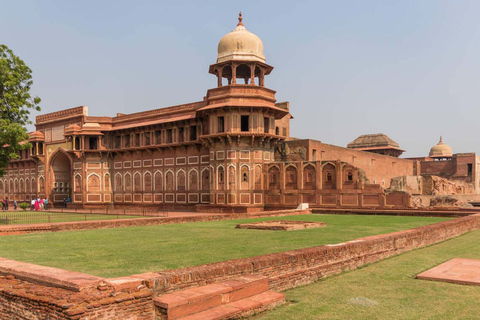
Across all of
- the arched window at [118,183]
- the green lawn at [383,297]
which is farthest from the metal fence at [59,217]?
the green lawn at [383,297]

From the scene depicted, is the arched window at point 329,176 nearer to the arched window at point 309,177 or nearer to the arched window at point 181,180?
the arched window at point 309,177

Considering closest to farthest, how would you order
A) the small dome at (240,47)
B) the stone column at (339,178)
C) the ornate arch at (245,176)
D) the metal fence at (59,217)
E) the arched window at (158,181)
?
the metal fence at (59,217) → the stone column at (339,178) → the ornate arch at (245,176) → the small dome at (240,47) → the arched window at (158,181)

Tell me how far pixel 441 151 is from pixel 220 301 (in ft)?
226

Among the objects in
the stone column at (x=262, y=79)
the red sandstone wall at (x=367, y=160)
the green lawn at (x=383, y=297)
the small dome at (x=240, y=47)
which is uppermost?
the small dome at (x=240, y=47)

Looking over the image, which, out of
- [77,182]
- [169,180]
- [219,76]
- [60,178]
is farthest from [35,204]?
[219,76]

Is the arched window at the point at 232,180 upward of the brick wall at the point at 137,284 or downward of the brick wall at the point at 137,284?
upward

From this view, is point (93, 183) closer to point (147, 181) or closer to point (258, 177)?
point (147, 181)

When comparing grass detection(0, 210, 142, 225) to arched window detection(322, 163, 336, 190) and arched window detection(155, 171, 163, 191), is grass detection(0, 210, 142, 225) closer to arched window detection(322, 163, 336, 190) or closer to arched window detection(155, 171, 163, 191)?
arched window detection(155, 171, 163, 191)

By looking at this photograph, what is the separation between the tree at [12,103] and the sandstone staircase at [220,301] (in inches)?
647

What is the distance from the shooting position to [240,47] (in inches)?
1148

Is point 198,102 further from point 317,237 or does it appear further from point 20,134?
point 317,237

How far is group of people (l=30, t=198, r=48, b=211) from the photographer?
116 feet

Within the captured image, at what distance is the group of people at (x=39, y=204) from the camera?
3528 cm

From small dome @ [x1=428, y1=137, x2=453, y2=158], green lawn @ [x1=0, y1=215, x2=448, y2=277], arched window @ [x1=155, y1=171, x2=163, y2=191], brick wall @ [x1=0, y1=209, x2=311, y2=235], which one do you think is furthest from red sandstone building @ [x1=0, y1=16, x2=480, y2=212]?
small dome @ [x1=428, y1=137, x2=453, y2=158]
